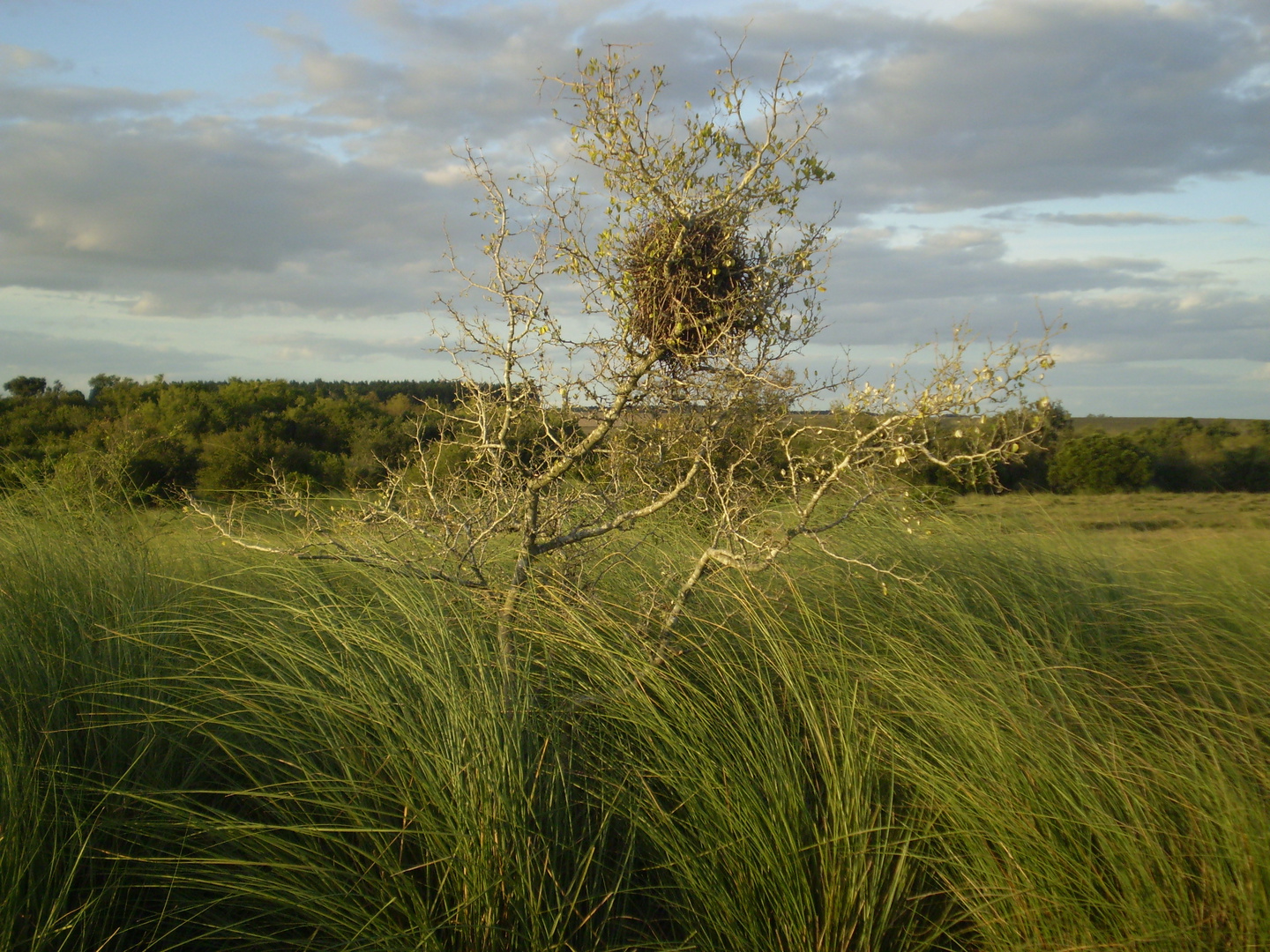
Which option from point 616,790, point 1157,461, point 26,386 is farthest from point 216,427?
point 1157,461

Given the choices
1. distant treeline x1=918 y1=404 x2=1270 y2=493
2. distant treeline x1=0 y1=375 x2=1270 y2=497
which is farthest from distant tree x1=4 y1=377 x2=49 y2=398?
distant treeline x1=918 y1=404 x2=1270 y2=493

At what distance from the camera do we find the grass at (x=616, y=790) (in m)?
2.43

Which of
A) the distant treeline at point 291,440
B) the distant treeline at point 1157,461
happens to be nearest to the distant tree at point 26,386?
the distant treeline at point 291,440

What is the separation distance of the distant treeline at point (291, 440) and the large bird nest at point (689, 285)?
20.1 ft

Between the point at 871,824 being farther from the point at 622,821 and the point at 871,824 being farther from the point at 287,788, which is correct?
the point at 287,788

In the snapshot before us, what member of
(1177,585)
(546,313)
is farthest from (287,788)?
(1177,585)

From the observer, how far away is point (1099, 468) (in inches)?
556

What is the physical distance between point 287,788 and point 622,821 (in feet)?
3.94

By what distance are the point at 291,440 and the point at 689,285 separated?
18141mm

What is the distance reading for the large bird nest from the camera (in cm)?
353

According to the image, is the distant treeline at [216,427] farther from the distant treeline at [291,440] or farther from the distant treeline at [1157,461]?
the distant treeline at [1157,461]

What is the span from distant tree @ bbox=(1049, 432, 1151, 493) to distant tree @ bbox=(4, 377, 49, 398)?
24250 millimetres

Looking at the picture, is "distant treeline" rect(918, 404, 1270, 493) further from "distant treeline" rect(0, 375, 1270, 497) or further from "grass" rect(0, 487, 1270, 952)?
"grass" rect(0, 487, 1270, 952)

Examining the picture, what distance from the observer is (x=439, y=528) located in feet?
12.9
